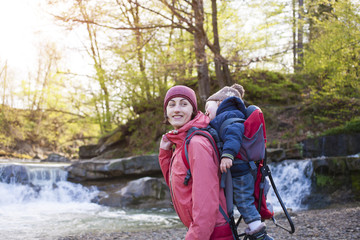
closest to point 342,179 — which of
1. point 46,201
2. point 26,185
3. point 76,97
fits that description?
point 46,201

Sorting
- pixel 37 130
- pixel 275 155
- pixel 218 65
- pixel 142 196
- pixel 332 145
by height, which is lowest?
pixel 142 196

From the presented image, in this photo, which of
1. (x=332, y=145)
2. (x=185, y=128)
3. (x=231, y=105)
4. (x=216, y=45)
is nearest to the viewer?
(x=185, y=128)

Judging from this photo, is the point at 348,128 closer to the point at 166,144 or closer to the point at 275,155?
the point at 275,155

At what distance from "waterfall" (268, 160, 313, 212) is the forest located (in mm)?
2176

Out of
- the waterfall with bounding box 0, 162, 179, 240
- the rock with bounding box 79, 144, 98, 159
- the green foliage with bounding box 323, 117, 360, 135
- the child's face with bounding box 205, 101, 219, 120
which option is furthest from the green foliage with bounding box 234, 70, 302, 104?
the child's face with bounding box 205, 101, 219, 120

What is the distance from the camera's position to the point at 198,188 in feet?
5.67

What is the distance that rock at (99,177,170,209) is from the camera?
33.9ft

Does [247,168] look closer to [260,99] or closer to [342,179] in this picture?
[342,179]

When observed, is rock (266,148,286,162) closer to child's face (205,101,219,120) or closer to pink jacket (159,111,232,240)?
child's face (205,101,219,120)

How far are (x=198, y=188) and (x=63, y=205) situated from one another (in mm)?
10390

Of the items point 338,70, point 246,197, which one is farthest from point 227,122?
point 338,70

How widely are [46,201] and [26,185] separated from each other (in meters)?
1.03

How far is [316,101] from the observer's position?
13.0 meters

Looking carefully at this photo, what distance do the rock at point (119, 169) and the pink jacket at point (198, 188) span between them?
32.8ft
